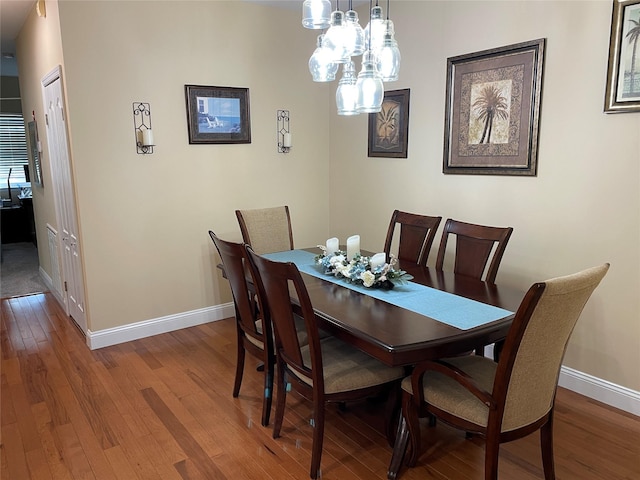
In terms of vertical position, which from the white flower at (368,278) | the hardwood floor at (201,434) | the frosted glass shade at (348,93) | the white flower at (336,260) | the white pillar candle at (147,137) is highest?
the frosted glass shade at (348,93)

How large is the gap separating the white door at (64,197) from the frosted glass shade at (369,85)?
2349 mm

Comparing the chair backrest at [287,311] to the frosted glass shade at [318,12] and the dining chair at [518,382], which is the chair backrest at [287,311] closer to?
the dining chair at [518,382]

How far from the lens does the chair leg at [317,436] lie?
2033mm

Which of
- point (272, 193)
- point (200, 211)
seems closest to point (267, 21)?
point (272, 193)

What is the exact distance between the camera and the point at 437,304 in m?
2.12

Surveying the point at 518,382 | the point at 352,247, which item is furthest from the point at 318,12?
the point at 518,382

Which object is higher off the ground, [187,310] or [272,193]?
[272,193]

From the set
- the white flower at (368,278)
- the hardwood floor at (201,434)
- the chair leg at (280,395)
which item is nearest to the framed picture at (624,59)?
the white flower at (368,278)

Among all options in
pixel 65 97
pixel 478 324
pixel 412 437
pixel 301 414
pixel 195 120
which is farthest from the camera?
pixel 195 120

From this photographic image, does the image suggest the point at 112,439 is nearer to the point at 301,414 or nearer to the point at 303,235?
the point at 301,414

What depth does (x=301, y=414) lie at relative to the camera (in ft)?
8.55

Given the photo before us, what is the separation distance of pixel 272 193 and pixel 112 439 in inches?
97.3

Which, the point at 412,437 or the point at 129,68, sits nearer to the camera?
the point at 412,437

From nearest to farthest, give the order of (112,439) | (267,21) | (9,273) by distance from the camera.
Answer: (112,439), (267,21), (9,273)
